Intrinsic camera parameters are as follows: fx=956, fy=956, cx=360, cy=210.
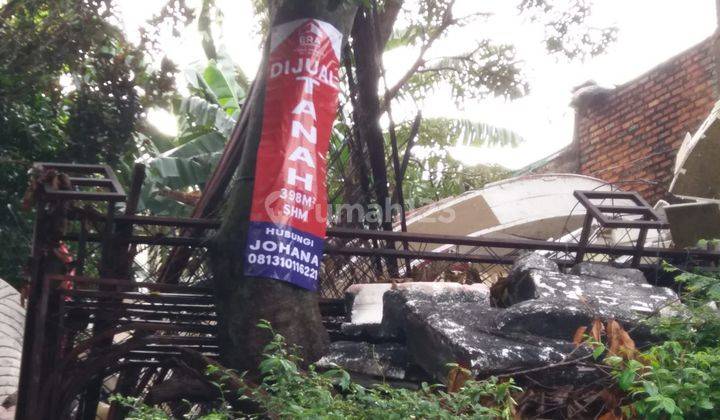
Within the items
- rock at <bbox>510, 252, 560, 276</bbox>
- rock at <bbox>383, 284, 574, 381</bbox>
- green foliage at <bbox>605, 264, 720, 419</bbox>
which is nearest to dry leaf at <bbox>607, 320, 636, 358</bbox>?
green foliage at <bbox>605, 264, 720, 419</bbox>

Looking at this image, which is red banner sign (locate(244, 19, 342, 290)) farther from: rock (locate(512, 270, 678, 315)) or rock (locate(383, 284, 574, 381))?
rock (locate(512, 270, 678, 315))

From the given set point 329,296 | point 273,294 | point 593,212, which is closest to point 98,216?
point 273,294

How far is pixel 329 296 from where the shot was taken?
586 centimetres

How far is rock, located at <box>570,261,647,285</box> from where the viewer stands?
4871 mm

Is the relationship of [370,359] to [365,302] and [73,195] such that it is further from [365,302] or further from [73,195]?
[73,195]

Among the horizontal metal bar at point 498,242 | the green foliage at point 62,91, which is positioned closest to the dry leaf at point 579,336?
the horizontal metal bar at point 498,242

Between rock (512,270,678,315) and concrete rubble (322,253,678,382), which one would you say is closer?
concrete rubble (322,253,678,382)

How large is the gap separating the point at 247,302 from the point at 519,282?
134 cm

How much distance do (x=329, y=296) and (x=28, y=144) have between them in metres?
3.77

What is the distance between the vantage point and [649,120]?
11547 millimetres

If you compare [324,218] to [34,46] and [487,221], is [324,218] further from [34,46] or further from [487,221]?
[487,221]

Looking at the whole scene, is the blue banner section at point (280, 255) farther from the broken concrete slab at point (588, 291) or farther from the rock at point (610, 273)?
the rock at point (610, 273)

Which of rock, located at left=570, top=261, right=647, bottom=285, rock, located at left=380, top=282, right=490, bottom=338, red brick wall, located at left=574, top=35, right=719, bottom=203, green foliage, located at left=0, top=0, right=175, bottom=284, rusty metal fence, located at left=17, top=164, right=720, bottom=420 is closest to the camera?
rusty metal fence, located at left=17, top=164, right=720, bottom=420

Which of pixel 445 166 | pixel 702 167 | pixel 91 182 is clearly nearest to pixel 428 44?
pixel 445 166
